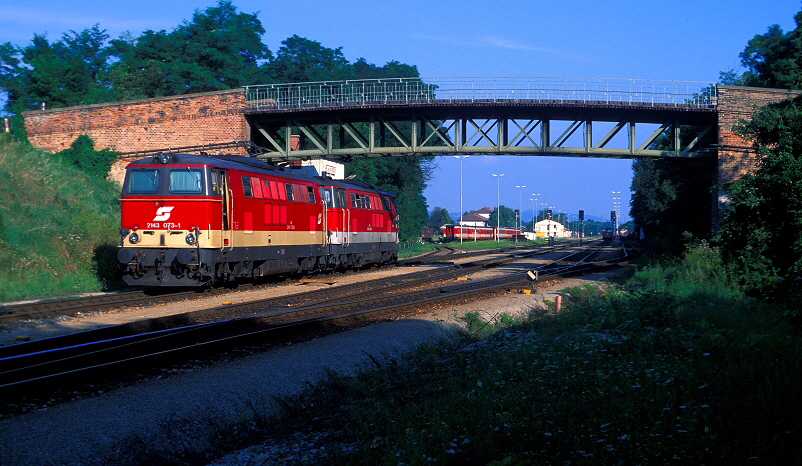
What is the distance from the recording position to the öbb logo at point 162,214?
55.6 ft

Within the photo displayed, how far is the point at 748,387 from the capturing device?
6.52m

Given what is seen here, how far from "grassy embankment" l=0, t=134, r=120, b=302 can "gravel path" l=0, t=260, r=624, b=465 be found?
10.7 metres

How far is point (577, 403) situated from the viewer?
650 centimetres

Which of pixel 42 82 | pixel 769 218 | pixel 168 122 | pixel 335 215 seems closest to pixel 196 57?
pixel 42 82

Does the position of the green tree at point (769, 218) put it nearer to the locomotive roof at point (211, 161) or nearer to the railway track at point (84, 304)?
the locomotive roof at point (211, 161)

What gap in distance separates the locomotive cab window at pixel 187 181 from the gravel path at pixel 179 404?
23.3ft

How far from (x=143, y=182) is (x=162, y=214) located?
103 cm

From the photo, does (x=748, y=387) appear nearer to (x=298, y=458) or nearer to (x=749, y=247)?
(x=298, y=458)

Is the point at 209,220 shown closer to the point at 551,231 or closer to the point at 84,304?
the point at 84,304

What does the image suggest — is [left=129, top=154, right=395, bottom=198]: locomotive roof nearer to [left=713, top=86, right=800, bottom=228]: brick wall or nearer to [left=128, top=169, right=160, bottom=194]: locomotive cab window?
[left=128, top=169, right=160, bottom=194]: locomotive cab window

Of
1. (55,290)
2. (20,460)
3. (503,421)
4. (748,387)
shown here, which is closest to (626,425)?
(503,421)

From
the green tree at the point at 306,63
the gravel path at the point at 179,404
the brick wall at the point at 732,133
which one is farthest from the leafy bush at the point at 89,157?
the green tree at the point at 306,63

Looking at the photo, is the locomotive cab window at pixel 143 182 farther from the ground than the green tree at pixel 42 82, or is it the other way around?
the green tree at pixel 42 82

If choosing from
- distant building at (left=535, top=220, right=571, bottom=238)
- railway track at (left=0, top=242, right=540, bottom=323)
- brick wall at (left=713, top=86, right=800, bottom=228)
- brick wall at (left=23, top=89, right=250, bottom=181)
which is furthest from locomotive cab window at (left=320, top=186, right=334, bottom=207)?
distant building at (left=535, top=220, right=571, bottom=238)
